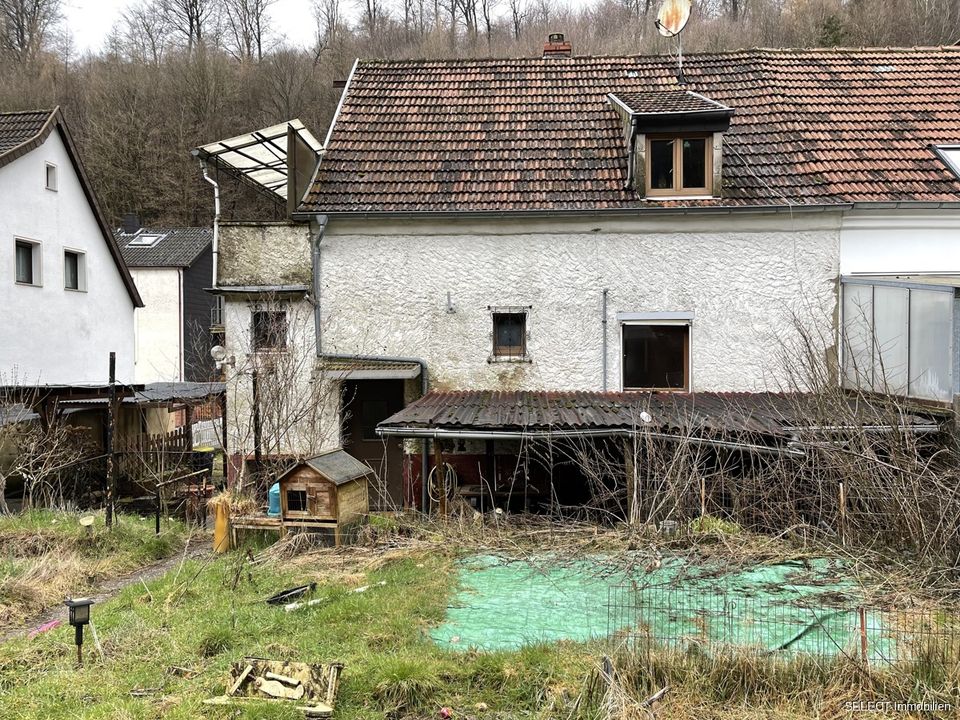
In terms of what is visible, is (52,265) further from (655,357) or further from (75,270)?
(655,357)

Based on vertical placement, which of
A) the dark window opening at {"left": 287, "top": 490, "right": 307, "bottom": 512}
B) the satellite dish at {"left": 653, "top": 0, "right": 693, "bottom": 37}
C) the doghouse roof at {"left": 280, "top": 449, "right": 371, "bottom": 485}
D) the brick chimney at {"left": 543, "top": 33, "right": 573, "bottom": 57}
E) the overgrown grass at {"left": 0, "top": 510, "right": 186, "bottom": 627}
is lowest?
the overgrown grass at {"left": 0, "top": 510, "right": 186, "bottom": 627}

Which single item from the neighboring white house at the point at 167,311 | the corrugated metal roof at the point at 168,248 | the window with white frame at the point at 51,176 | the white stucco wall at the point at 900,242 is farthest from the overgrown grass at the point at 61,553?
the corrugated metal roof at the point at 168,248

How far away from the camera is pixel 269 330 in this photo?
43.3 ft

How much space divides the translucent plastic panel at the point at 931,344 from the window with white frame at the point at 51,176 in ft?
65.6

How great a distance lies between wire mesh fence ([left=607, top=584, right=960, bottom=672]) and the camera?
5328mm

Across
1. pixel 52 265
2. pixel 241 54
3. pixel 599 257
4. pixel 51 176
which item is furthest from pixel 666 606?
pixel 241 54

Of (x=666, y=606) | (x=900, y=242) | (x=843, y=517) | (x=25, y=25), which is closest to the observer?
(x=666, y=606)

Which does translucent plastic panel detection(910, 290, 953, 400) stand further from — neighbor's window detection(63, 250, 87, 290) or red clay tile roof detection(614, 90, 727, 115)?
neighbor's window detection(63, 250, 87, 290)

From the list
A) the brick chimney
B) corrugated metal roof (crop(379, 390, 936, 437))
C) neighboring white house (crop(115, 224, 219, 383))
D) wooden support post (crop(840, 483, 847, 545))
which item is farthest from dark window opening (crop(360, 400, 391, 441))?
neighboring white house (crop(115, 224, 219, 383))

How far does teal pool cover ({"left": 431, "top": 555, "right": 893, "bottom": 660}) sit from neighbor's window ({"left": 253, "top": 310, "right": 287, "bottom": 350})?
6.44 metres

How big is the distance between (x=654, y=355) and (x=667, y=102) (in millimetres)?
4656

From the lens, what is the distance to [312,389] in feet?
42.9

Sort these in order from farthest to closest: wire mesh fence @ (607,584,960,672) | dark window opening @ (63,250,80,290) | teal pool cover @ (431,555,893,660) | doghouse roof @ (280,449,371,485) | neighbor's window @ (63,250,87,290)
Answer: neighbor's window @ (63,250,87,290) → dark window opening @ (63,250,80,290) → doghouse roof @ (280,449,371,485) → teal pool cover @ (431,555,893,660) → wire mesh fence @ (607,584,960,672)

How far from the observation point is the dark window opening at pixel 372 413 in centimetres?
1388
